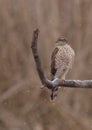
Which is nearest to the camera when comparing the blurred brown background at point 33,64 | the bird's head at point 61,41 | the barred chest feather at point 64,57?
the barred chest feather at point 64,57

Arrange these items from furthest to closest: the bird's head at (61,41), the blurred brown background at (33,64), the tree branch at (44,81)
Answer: the blurred brown background at (33,64) → the bird's head at (61,41) → the tree branch at (44,81)

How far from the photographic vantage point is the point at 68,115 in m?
9.66

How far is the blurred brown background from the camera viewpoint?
9.66 meters

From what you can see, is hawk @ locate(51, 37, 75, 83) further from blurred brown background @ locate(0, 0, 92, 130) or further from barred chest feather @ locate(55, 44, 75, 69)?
blurred brown background @ locate(0, 0, 92, 130)

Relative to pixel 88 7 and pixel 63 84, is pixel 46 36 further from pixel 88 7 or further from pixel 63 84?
pixel 63 84

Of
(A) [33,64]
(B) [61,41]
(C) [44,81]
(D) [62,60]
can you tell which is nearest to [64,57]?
(D) [62,60]

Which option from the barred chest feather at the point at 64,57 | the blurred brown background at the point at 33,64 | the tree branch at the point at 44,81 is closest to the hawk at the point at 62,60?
the barred chest feather at the point at 64,57

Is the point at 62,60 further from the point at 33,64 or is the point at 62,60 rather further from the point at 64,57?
the point at 33,64

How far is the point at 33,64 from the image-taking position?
9.67 m

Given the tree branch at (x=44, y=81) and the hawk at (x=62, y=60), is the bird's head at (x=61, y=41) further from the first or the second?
the tree branch at (x=44, y=81)

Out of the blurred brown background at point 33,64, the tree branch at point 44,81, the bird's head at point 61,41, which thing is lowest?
the blurred brown background at point 33,64

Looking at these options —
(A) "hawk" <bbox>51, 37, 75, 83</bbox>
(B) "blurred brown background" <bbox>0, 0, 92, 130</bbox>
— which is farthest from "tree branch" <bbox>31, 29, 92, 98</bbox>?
(B) "blurred brown background" <bbox>0, 0, 92, 130</bbox>

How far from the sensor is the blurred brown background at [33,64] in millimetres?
9664

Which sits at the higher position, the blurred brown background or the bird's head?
the bird's head
